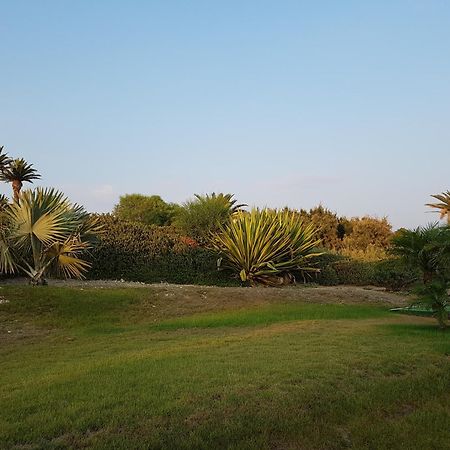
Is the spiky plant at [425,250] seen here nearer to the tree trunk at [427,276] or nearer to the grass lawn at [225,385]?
the tree trunk at [427,276]

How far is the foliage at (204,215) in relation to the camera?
94.1ft

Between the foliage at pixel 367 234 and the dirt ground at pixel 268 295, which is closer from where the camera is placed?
the dirt ground at pixel 268 295

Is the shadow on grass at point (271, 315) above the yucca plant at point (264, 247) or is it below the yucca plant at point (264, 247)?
below

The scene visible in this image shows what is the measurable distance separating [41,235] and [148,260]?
23.3ft

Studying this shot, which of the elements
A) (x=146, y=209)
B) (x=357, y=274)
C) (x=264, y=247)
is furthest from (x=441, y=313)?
(x=146, y=209)

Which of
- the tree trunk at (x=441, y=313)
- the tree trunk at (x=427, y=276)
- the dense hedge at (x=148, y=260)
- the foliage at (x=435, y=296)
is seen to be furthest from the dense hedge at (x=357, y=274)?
the foliage at (x=435, y=296)

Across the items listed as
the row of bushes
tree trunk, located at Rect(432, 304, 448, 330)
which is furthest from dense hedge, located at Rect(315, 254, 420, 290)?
tree trunk, located at Rect(432, 304, 448, 330)

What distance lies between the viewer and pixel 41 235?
16.4 metres

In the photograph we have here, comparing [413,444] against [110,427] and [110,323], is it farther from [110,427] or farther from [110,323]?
[110,323]

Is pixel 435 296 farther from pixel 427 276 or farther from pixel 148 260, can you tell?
pixel 148 260

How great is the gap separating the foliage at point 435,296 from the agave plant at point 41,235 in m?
10.4

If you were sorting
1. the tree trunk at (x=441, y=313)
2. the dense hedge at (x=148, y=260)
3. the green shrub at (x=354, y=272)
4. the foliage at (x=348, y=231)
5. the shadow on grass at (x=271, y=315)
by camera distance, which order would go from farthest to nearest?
the foliage at (x=348, y=231) < the green shrub at (x=354, y=272) < the dense hedge at (x=148, y=260) < the shadow on grass at (x=271, y=315) < the tree trunk at (x=441, y=313)

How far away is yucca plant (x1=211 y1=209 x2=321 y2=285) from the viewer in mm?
20812

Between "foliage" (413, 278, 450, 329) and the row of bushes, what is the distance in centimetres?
1015
